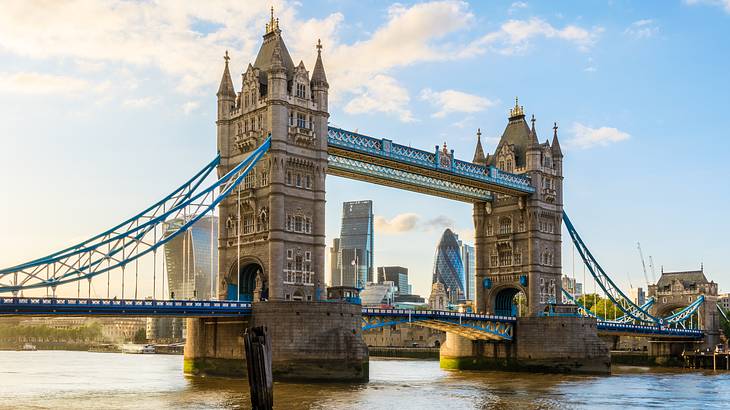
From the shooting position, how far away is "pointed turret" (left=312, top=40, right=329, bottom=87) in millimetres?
72625

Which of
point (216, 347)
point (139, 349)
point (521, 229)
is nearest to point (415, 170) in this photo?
point (521, 229)

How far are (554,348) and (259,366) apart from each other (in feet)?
177

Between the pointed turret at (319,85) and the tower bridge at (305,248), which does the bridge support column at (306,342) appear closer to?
the tower bridge at (305,248)

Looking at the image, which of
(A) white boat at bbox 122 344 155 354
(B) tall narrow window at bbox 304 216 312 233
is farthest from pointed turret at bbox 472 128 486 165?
(A) white boat at bbox 122 344 155 354

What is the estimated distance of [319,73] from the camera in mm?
73125

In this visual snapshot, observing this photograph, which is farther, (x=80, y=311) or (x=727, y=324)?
(x=727, y=324)

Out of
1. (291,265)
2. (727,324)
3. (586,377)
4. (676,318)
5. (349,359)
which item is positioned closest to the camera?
(349,359)

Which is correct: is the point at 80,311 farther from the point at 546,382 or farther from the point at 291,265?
the point at 546,382

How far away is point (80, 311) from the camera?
57719 mm

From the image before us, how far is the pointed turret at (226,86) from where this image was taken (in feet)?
244

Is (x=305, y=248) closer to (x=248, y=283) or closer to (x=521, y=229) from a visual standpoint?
(x=248, y=283)

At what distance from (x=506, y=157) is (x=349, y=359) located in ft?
128

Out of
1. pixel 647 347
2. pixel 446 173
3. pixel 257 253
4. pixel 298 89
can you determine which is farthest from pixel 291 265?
pixel 647 347

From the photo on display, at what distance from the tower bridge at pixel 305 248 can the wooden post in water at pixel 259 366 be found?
22879 mm
